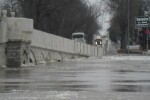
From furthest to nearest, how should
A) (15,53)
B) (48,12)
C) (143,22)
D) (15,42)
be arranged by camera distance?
1. (48,12)
2. (143,22)
3. (15,42)
4. (15,53)

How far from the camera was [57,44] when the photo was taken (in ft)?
130

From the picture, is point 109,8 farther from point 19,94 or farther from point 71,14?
point 19,94

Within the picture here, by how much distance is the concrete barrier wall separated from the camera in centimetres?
3325

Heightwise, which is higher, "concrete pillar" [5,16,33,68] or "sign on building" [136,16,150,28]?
"sign on building" [136,16,150,28]

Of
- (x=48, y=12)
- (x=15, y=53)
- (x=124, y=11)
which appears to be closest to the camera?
(x=15, y=53)

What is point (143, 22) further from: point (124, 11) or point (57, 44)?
point (57, 44)

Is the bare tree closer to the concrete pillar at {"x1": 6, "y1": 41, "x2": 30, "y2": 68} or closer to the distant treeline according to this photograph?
the distant treeline

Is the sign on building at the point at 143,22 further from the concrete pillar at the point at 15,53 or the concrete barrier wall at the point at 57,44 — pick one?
the concrete pillar at the point at 15,53

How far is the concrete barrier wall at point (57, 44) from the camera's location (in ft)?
109

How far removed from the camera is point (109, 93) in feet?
40.1

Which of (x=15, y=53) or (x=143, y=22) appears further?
(x=143, y=22)

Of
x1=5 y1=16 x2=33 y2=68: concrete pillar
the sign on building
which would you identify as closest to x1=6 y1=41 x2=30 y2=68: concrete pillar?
x1=5 y1=16 x2=33 y2=68: concrete pillar

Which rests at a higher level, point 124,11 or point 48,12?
point 124,11

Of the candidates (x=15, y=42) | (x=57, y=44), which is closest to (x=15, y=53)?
(x=15, y=42)
